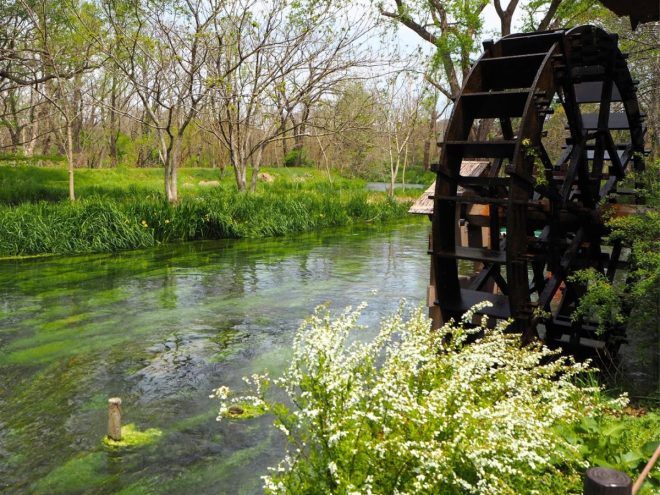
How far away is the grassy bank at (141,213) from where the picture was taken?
40.7ft

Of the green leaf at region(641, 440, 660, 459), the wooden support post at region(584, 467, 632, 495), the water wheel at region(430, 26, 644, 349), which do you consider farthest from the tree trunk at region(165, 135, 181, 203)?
the wooden support post at region(584, 467, 632, 495)

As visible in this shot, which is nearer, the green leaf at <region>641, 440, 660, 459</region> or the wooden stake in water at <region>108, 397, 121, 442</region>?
the green leaf at <region>641, 440, 660, 459</region>

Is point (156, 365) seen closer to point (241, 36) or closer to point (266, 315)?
point (266, 315)

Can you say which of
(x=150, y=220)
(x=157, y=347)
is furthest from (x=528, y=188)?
(x=150, y=220)

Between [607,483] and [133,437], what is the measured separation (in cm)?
396

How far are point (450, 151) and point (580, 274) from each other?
154 cm

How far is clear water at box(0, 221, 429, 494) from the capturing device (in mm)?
4406

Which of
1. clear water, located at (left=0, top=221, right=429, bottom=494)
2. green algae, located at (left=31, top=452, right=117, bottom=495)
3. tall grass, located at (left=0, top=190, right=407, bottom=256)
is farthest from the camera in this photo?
tall grass, located at (left=0, top=190, right=407, bottom=256)

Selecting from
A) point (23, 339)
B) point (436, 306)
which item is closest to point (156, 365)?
point (23, 339)

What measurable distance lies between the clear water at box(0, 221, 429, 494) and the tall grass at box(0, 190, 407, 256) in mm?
667

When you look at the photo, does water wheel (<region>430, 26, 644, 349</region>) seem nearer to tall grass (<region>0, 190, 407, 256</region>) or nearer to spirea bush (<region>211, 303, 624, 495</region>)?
spirea bush (<region>211, 303, 624, 495</region>)

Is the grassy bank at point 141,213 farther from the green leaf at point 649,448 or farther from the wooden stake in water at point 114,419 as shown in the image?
the green leaf at point 649,448

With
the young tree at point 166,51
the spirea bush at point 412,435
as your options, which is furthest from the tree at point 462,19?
the spirea bush at point 412,435

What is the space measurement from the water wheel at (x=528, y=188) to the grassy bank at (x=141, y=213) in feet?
28.3
